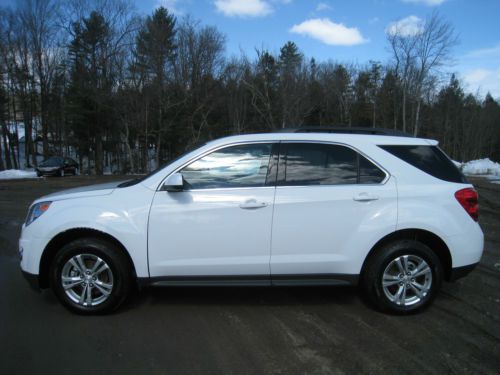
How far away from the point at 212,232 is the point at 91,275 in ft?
4.25

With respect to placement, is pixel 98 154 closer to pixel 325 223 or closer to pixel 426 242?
pixel 325 223

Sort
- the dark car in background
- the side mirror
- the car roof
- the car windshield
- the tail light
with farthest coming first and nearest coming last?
the car windshield, the dark car in background, the car roof, the tail light, the side mirror

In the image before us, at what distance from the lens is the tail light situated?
3.88m

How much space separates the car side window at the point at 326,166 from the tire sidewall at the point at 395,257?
27.9 inches

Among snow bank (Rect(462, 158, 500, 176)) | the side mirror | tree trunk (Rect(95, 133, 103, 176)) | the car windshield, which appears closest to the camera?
the side mirror

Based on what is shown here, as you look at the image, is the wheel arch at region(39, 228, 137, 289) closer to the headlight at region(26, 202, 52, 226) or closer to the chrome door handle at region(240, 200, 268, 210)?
the headlight at region(26, 202, 52, 226)

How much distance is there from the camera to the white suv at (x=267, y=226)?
3.73m

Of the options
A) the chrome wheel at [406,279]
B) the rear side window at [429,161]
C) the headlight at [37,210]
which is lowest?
the chrome wheel at [406,279]

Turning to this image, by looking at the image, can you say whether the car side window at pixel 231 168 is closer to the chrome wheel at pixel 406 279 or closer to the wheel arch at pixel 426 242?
the wheel arch at pixel 426 242

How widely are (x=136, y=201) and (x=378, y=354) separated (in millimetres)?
2568

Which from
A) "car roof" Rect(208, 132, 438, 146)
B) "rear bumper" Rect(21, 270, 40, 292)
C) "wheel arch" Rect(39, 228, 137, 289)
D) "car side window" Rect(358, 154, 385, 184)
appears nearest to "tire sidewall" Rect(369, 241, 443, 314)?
"car side window" Rect(358, 154, 385, 184)

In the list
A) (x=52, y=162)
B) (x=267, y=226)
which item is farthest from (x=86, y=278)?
(x=52, y=162)

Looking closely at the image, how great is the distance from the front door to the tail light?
1894 millimetres

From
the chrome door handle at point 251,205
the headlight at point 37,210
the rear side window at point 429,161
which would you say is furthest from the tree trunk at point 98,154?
the rear side window at point 429,161
